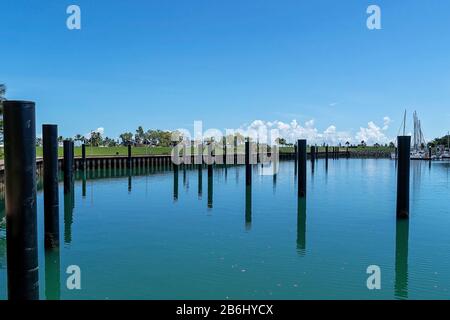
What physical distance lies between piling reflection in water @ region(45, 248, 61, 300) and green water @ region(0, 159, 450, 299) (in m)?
0.03

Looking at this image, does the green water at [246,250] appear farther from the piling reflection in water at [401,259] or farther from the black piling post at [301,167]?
the black piling post at [301,167]

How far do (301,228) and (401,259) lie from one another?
4.53 m

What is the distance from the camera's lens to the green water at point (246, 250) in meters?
9.80

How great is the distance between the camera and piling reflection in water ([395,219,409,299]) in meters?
10.0

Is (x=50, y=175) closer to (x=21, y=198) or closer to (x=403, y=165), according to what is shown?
(x=21, y=198)

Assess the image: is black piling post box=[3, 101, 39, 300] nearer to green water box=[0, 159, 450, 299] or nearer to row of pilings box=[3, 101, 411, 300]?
row of pilings box=[3, 101, 411, 300]

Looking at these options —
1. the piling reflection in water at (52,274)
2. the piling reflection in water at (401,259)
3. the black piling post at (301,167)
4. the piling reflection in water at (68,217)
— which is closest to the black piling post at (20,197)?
the piling reflection in water at (52,274)

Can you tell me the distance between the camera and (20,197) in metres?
5.91

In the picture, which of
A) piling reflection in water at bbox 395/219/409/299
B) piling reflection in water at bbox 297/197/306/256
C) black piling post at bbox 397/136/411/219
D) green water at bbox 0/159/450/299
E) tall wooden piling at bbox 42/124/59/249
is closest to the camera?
green water at bbox 0/159/450/299

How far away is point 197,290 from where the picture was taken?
9562mm

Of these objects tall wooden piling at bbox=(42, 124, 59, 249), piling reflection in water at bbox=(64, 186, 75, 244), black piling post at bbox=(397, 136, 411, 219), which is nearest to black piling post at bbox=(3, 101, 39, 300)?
tall wooden piling at bbox=(42, 124, 59, 249)

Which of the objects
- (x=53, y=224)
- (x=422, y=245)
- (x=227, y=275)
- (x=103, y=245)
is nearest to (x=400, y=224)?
(x=422, y=245)
